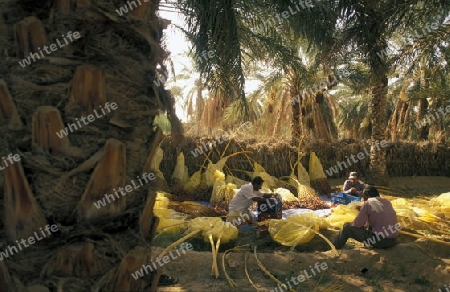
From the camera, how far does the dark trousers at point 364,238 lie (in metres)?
5.56

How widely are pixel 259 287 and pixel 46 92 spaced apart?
366 centimetres

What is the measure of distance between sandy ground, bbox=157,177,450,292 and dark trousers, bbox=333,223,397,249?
0.11 m

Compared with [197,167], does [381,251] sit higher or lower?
lower

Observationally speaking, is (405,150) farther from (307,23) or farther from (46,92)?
(46,92)

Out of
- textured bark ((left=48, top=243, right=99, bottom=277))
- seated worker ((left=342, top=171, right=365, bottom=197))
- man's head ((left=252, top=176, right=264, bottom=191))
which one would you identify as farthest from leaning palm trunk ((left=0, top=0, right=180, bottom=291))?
seated worker ((left=342, top=171, right=365, bottom=197))

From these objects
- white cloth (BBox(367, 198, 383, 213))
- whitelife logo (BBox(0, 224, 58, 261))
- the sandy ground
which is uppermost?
whitelife logo (BBox(0, 224, 58, 261))

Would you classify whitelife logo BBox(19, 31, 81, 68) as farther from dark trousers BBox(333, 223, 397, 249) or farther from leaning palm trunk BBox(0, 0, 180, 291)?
dark trousers BBox(333, 223, 397, 249)

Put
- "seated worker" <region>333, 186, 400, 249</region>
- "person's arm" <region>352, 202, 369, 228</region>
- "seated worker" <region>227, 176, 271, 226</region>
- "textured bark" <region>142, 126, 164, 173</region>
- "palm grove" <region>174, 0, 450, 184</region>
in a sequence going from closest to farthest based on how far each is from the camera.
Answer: "textured bark" <region>142, 126, 164, 173</region>, "seated worker" <region>333, 186, 400, 249</region>, "person's arm" <region>352, 202, 369, 228</region>, "palm grove" <region>174, 0, 450, 184</region>, "seated worker" <region>227, 176, 271, 226</region>

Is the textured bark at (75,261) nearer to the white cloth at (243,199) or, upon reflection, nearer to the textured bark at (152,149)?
the textured bark at (152,149)

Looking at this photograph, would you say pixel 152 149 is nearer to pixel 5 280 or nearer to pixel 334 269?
pixel 5 280

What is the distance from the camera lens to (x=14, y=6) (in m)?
1.54

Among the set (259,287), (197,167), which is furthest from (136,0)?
(197,167)

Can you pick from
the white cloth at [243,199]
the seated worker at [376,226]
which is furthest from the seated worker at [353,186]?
the seated worker at [376,226]

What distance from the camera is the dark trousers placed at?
5562 millimetres
